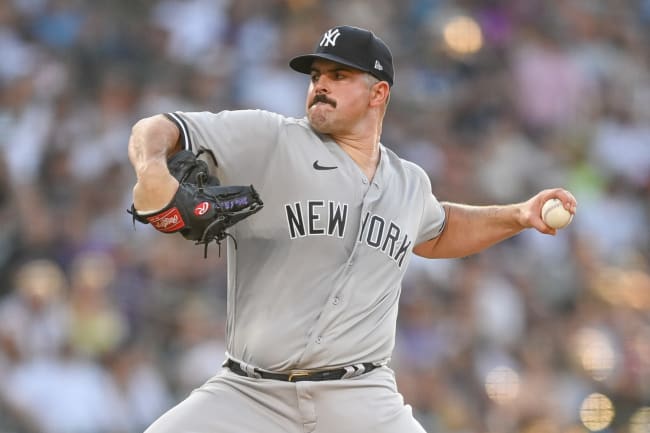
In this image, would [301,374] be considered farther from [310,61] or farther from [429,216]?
[310,61]

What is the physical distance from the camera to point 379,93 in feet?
15.4

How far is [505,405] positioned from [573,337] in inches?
40.7

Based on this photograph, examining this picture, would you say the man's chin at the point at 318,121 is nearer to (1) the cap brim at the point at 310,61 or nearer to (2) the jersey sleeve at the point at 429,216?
(1) the cap brim at the point at 310,61

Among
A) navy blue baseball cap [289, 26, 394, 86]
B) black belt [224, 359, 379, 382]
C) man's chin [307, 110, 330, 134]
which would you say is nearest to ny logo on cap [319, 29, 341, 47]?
navy blue baseball cap [289, 26, 394, 86]

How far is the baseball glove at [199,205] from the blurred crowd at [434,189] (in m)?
3.34

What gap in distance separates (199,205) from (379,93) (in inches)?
46.7

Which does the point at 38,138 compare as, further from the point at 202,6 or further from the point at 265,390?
the point at 265,390

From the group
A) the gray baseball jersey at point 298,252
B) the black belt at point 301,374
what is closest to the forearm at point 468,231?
the gray baseball jersey at point 298,252

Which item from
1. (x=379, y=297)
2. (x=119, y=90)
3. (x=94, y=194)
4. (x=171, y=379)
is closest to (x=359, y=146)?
(x=379, y=297)

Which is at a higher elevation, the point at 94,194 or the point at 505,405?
the point at 94,194

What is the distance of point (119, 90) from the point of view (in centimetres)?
863

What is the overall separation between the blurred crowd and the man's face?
320 cm

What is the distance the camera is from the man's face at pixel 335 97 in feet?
14.9

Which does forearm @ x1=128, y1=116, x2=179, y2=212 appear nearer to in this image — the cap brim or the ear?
the cap brim
